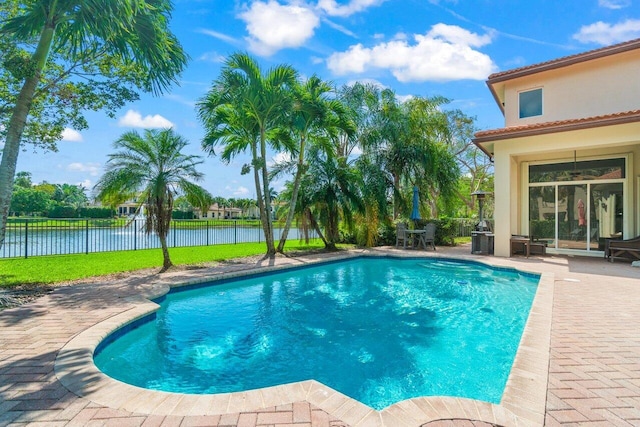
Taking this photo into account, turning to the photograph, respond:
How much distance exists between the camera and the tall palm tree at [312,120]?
11359mm

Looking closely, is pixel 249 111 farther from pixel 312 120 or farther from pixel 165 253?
pixel 165 253

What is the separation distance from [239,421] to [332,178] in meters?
11.6

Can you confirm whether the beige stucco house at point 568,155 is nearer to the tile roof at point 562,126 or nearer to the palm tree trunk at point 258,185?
the tile roof at point 562,126

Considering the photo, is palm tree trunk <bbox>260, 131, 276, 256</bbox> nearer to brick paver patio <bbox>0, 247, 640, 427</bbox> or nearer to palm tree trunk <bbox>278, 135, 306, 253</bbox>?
palm tree trunk <bbox>278, 135, 306, 253</bbox>

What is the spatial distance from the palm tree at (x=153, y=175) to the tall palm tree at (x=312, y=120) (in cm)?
403

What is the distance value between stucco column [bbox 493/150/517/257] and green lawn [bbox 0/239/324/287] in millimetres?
9130

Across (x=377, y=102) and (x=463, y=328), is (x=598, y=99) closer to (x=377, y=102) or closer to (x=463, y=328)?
(x=377, y=102)

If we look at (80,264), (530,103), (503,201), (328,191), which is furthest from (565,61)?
(80,264)

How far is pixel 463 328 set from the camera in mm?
5438

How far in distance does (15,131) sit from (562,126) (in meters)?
13.5

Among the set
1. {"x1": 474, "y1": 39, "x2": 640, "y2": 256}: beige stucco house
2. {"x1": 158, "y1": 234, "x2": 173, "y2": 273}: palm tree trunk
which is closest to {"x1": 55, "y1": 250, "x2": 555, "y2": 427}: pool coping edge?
{"x1": 158, "y1": 234, "x2": 173, "y2": 273}: palm tree trunk

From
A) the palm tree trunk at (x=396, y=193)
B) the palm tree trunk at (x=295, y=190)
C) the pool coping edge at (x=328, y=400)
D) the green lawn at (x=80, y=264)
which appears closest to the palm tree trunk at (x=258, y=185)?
the palm tree trunk at (x=295, y=190)

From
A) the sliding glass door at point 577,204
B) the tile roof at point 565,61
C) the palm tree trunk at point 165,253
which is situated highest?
the tile roof at point 565,61

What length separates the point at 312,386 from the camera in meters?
2.95
